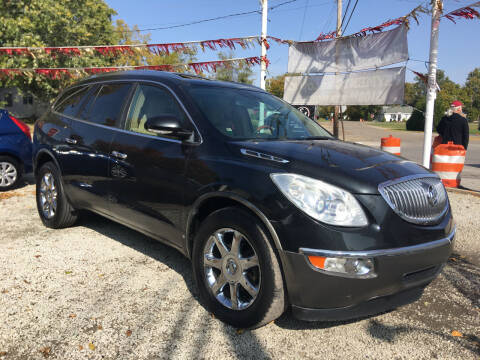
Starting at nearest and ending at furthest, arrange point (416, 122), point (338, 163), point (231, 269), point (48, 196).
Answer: point (338, 163), point (231, 269), point (48, 196), point (416, 122)

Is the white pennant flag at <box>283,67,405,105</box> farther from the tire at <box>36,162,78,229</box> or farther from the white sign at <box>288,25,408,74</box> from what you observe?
the tire at <box>36,162,78,229</box>

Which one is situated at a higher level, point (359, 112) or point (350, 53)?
point (359, 112)

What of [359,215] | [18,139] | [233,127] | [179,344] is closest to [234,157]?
[233,127]

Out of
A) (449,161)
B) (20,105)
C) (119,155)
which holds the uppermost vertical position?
(20,105)

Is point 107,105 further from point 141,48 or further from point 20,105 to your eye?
point 20,105

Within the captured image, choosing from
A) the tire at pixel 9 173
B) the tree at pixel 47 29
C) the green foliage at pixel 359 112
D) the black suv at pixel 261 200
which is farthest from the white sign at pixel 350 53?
the green foliage at pixel 359 112

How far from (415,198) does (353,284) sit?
0.73 m

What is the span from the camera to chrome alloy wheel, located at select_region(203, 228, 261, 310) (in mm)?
2650

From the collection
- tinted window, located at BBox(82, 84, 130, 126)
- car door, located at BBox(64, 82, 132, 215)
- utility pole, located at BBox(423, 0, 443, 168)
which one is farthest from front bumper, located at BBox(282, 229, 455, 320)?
utility pole, located at BBox(423, 0, 443, 168)

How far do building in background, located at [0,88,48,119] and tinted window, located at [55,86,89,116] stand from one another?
109 feet

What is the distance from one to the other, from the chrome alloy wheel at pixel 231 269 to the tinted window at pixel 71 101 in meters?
2.73

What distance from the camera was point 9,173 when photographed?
7.13m

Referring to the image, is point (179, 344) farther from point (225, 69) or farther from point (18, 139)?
point (225, 69)

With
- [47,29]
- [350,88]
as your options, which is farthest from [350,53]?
[47,29]
